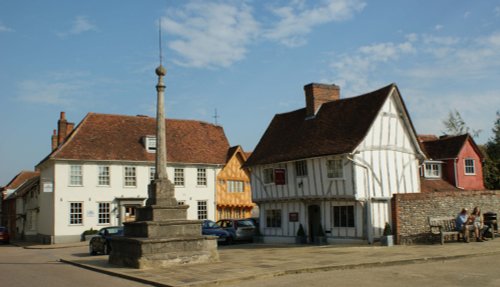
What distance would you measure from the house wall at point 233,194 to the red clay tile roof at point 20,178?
30144 mm

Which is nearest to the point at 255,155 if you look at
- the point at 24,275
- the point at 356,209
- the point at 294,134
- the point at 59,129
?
the point at 294,134

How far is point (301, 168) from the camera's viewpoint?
25578 millimetres

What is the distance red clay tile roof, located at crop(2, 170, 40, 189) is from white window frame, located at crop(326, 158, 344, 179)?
46.3m

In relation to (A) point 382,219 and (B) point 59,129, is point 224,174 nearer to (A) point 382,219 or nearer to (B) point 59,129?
(B) point 59,129

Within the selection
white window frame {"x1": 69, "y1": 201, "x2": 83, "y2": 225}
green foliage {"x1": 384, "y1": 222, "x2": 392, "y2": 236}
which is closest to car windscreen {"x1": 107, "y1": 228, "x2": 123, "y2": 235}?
white window frame {"x1": 69, "y1": 201, "x2": 83, "y2": 225}

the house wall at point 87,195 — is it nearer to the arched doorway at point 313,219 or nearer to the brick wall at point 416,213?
the arched doorway at point 313,219

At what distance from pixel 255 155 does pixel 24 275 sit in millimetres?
15547

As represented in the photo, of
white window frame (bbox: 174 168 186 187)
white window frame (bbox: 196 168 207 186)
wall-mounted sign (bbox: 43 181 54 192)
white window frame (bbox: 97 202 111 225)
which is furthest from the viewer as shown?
white window frame (bbox: 196 168 207 186)

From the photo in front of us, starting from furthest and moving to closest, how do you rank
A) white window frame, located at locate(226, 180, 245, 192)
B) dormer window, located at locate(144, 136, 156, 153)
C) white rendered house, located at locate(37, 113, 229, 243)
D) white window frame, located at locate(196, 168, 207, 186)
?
white window frame, located at locate(226, 180, 245, 192) < white window frame, located at locate(196, 168, 207, 186) < dormer window, located at locate(144, 136, 156, 153) < white rendered house, located at locate(37, 113, 229, 243)

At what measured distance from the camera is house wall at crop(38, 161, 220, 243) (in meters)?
34.3

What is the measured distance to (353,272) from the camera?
1401 cm

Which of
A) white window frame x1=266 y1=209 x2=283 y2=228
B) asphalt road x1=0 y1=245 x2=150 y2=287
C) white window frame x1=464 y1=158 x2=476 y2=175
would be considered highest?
white window frame x1=464 y1=158 x2=476 y2=175

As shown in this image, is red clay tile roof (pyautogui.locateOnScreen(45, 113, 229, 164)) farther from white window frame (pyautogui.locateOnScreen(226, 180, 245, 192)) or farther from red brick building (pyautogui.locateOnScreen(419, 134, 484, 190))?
red brick building (pyautogui.locateOnScreen(419, 134, 484, 190))

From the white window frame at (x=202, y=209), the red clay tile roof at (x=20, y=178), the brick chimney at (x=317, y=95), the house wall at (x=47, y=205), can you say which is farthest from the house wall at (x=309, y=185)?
the red clay tile roof at (x=20, y=178)
